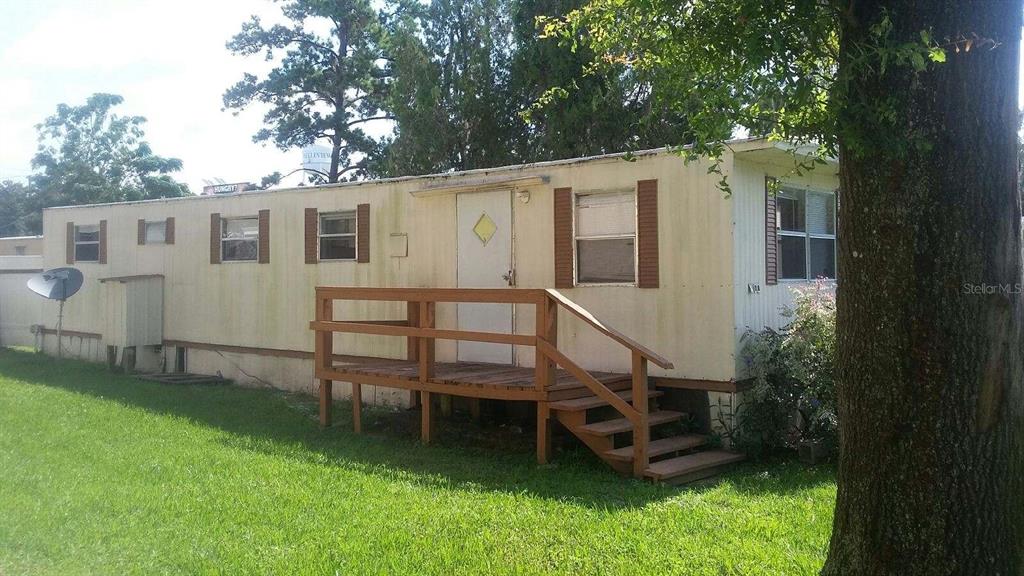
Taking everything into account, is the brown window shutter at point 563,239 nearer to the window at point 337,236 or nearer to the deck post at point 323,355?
the deck post at point 323,355

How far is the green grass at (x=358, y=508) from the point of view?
4738 mm

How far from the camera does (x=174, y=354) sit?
1364 centimetres

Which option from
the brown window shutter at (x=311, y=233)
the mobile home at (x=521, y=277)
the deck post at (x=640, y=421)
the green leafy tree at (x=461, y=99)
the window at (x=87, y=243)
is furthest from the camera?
the green leafy tree at (x=461, y=99)

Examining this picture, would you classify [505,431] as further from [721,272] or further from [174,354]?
[174,354]

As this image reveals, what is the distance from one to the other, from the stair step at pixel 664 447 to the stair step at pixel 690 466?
0.08 m

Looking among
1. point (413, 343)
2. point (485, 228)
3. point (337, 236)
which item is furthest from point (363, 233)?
point (485, 228)

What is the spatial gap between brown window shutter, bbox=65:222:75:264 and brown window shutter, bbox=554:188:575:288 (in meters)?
10.3

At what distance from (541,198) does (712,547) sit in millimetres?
4786

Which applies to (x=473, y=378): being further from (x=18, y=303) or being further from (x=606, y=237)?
(x=18, y=303)

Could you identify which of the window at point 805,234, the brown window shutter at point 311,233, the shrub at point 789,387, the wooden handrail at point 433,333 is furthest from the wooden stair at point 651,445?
the brown window shutter at point 311,233

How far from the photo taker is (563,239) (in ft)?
29.0

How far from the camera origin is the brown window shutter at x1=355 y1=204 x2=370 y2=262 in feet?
35.3

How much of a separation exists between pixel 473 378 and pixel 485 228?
2.11m

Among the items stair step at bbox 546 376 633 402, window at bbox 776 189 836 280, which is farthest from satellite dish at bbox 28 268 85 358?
window at bbox 776 189 836 280
